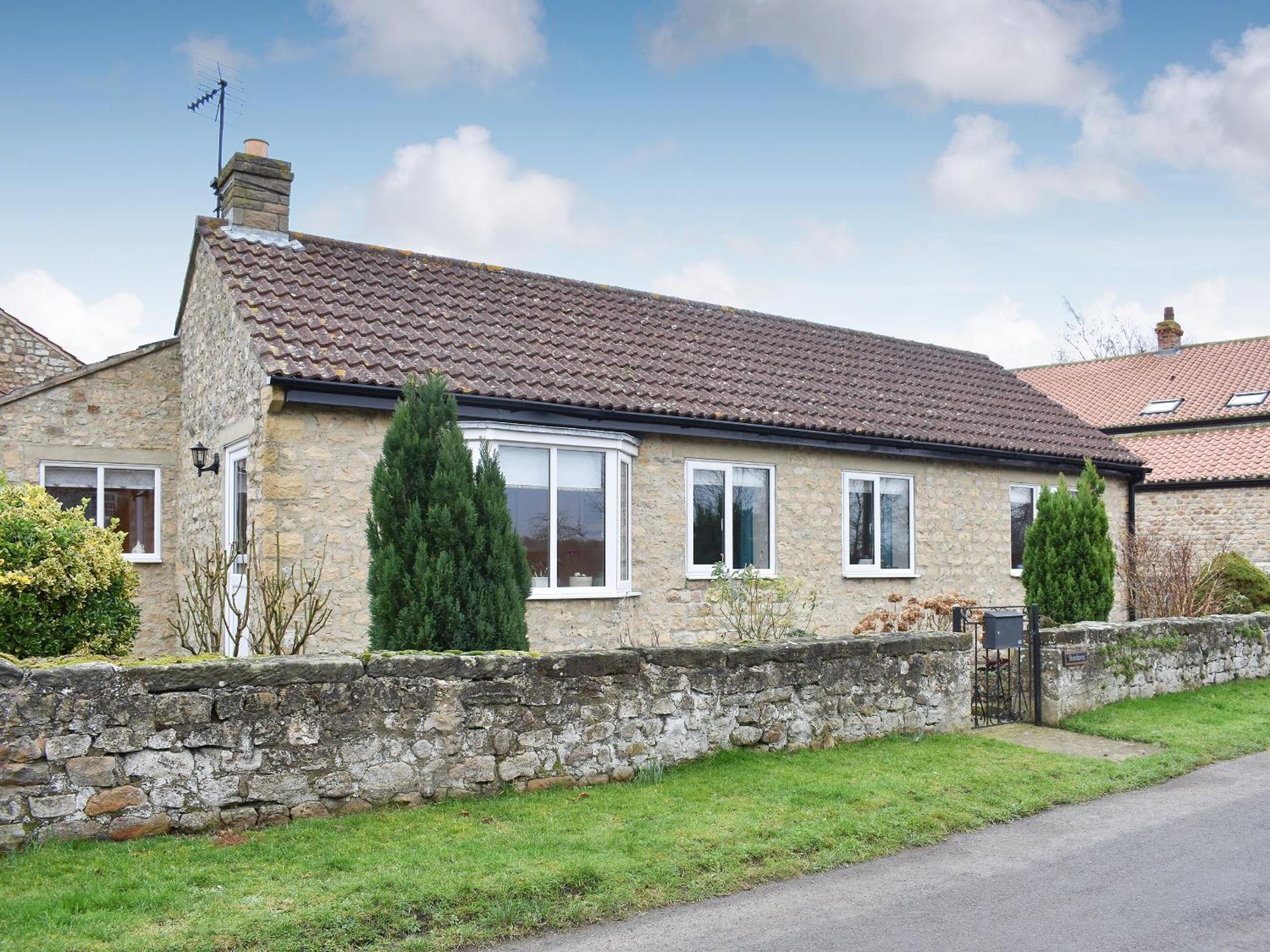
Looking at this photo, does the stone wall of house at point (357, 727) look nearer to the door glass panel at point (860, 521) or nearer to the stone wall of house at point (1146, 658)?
the stone wall of house at point (1146, 658)

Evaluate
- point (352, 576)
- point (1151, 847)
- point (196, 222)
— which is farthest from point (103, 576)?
point (1151, 847)

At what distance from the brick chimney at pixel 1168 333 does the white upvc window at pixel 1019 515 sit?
813 inches

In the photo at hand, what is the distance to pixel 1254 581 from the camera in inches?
679

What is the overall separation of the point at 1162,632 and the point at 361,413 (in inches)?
396

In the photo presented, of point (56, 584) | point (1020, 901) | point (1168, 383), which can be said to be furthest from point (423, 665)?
point (1168, 383)

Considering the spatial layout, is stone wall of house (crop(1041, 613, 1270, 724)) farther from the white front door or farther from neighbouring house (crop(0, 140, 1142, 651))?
the white front door

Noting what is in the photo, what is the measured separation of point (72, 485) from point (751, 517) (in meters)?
9.44

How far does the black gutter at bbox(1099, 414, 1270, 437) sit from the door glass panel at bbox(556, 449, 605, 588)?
22973 millimetres

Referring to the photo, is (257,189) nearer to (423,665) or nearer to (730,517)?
(730,517)

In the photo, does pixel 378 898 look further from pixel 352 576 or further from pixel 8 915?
pixel 352 576

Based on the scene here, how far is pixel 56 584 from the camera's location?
8.20 meters

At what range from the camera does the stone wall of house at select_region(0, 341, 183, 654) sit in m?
13.8

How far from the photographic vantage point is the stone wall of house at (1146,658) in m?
11.0

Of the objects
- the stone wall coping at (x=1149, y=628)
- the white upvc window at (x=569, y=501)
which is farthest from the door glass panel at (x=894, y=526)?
the white upvc window at (x=569, y=501)
